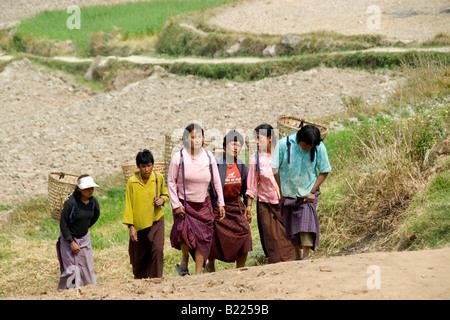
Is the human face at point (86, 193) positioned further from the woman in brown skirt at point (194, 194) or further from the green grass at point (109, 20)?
the green grass at point (109, 20)

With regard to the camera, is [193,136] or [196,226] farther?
[196,226]

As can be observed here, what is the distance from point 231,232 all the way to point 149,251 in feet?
2.63

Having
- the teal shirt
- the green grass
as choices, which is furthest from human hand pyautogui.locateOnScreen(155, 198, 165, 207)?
the green grass

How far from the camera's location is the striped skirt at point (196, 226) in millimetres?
6559

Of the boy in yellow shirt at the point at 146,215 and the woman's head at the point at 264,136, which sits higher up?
the woman's head at the point at 264,136

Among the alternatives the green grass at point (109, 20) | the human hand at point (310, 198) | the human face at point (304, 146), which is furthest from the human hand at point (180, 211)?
the green grass at point (109, 20)

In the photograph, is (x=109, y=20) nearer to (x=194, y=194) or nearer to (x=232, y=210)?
(x=232, y=210)

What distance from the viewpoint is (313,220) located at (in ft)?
20.6

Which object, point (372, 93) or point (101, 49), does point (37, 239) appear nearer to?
point (372, 93)

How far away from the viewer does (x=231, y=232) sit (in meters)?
6.86

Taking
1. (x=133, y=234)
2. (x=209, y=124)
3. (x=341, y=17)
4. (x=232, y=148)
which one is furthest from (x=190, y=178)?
(x=341, y=17)

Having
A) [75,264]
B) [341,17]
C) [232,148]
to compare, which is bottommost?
[75,264]

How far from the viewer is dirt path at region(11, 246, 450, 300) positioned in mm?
4465

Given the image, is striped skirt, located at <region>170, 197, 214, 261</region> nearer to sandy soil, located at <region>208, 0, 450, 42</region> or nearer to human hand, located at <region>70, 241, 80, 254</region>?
human hand, located at <region>70, 241, 80, 254</region>
